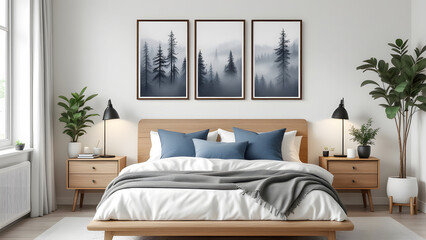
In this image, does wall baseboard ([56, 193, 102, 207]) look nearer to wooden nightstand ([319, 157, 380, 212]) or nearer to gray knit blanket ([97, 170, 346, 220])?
gray knit blanket ([97, 170, 346, 220])

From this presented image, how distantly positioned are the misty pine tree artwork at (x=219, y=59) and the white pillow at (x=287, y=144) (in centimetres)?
53

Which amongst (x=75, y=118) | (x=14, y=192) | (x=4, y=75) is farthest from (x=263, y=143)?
(x=4, y=75)

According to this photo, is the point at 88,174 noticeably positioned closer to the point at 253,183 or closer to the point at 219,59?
the point at 219,59

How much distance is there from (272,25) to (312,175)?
7.51 ft

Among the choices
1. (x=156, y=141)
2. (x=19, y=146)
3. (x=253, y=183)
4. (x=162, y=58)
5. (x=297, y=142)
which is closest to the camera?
(x=253, y=183)

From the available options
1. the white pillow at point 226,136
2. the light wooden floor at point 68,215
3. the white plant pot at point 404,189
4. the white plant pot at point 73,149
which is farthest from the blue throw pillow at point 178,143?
the white plant pot at point 404,189

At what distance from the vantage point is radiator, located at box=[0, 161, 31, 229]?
383 cm

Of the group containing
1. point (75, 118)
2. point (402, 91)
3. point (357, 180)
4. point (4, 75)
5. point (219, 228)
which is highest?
→ point (4, 75)

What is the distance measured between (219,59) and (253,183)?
2.24 m

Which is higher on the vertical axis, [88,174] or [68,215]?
[88,174]

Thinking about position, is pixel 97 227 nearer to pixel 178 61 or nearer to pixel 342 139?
pixel 178 61

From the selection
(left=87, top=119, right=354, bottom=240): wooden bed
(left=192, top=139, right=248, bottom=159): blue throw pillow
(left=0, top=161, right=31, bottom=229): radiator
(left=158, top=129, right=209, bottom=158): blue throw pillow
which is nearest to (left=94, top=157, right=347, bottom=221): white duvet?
(left=87, top=119, right=354, bottom=240): wooden bed

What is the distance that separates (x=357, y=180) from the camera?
4.75 metres

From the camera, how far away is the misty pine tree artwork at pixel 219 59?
514 cm
